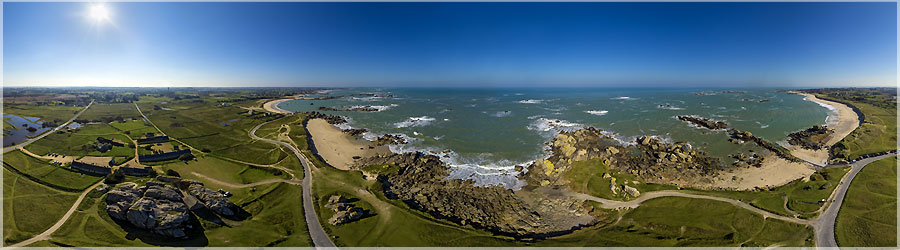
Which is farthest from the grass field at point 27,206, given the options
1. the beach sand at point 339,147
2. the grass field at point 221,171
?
the beach sand at point 339,147

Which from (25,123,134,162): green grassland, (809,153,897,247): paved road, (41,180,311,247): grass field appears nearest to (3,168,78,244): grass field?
(41,180,311,247): grass field

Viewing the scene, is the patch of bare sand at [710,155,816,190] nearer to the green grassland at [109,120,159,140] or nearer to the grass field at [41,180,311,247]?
the grass field at [41,180,311,247]

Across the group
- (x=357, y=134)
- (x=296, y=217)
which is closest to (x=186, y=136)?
(x=357, y=134)

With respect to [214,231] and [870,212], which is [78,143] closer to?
A: [214,231]

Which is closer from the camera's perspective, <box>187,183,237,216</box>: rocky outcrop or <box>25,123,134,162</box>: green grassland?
<box>187,183,237,216</box>: rocky outcrop

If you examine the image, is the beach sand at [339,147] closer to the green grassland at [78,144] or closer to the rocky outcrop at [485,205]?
the rocky outcrop at [485,205]

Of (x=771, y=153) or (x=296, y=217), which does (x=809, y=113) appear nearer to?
(x=771, y=153)
